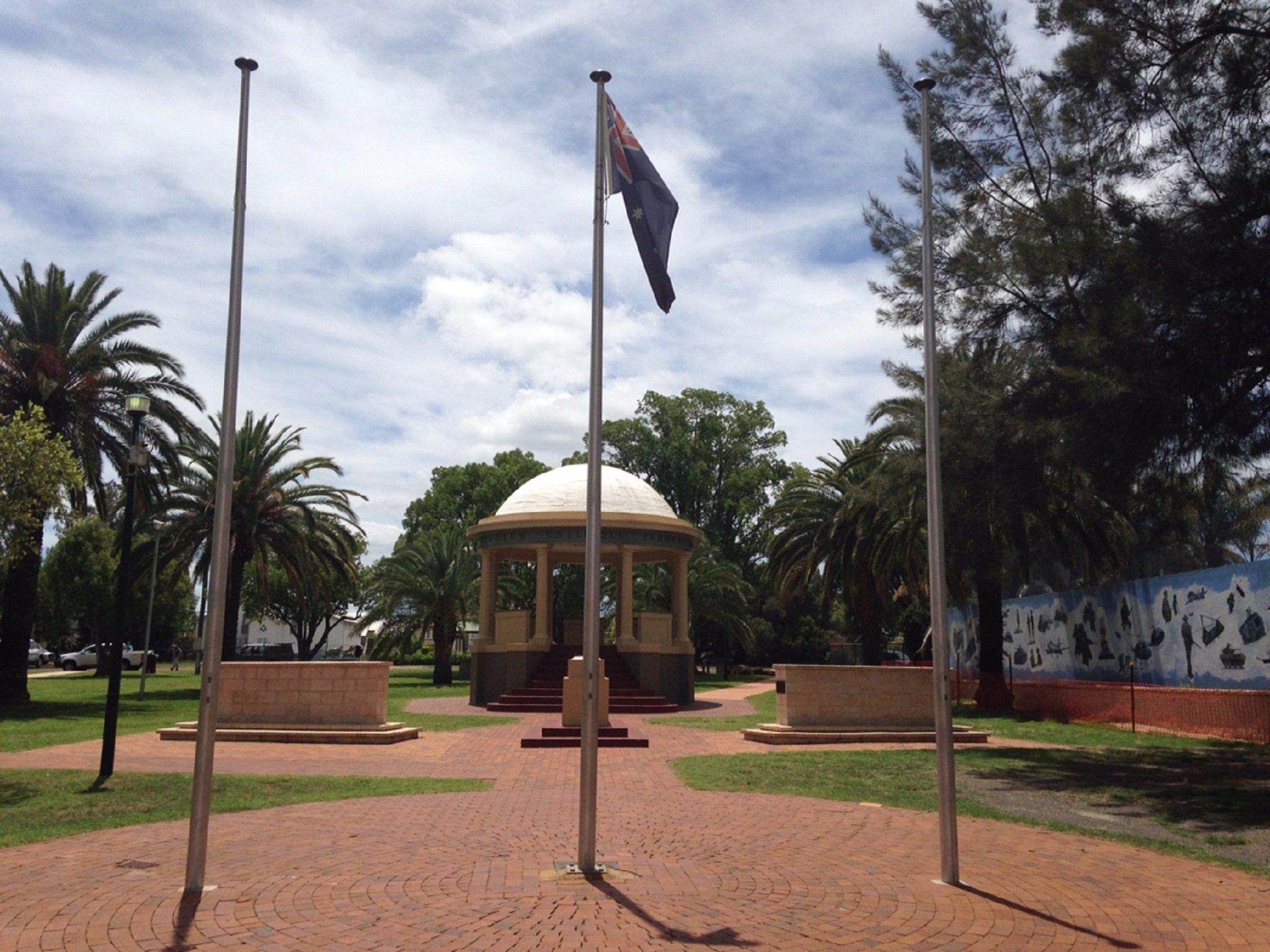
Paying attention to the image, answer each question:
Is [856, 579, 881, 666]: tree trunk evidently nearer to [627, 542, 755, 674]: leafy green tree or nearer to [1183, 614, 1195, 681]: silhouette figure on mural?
[627, 542, 755, 674]: leafy green tree

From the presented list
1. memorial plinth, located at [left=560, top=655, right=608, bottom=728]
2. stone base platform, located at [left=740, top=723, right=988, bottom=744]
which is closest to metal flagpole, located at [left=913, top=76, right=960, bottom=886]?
stone base platform, located at [left=740, top=723, right=988, bottom=744]

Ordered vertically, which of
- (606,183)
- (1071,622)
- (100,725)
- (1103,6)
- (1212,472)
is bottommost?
(100,725)

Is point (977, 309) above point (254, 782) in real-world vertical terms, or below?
above

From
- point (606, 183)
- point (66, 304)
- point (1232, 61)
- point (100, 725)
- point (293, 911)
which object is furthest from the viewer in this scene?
point (66, 304)

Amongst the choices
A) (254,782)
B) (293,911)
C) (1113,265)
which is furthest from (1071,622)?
(293,911)

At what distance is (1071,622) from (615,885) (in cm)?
2521

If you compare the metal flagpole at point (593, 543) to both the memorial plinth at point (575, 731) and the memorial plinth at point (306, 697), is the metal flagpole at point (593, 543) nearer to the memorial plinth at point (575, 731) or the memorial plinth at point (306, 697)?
the memorial plinth at point (575, 731)

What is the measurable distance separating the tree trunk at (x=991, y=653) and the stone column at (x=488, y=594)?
12.3 meters

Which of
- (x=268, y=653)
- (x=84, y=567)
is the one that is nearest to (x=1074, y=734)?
(x=84, y=567)

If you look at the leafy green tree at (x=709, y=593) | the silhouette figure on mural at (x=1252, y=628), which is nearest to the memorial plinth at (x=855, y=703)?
the silhouette figure on mural at (x=1252, y=628)

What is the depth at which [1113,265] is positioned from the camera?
531 inches

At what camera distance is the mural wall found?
20688 mm

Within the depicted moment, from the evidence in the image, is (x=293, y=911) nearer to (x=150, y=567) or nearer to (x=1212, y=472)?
(x=1212, y=472)

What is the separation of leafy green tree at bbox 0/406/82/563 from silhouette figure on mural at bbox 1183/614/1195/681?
74.4 ft
